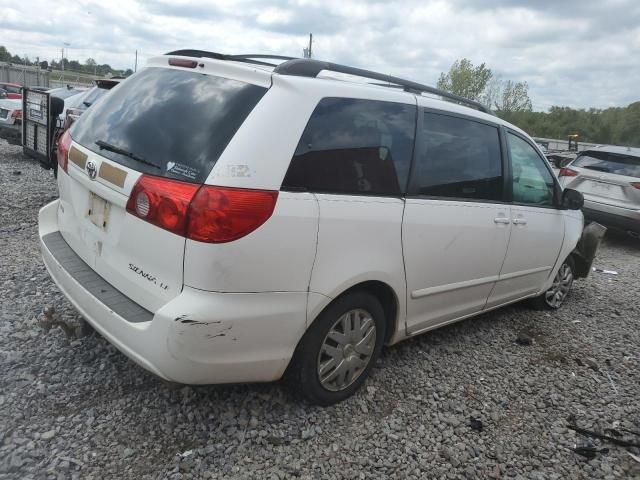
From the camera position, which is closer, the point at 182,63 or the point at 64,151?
the point at 182,63

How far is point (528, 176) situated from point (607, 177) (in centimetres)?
495

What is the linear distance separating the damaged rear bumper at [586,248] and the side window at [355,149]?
10.5ft

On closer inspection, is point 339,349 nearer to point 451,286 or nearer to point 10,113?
point 451,286

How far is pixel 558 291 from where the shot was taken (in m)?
5.08

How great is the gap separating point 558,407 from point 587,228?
276 centimetres

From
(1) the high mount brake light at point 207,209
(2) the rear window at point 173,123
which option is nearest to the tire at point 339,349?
(1) the high mount brake light at point 207,209

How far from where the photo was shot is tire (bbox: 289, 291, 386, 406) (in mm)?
2645

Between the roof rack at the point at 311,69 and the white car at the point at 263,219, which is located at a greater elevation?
the roof rack at the point at 311,69

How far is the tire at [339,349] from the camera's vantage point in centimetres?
264

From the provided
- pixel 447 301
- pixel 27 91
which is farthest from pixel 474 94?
pixel 447 301

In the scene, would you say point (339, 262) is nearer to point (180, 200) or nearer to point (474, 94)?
point (180, 200)

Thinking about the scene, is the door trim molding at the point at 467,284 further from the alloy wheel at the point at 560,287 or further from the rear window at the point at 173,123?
the rear window at the point at 173,123

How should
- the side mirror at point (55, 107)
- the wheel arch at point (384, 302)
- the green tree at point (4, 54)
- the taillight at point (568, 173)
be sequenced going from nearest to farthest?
the wheel arch at point (384, 302) → the side mirror at point (55, 107) → the taillight at point (568, 173) → the green tree at point (4, 54)

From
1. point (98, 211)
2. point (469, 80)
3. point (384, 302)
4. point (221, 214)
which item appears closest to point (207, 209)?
point (221, 214)
